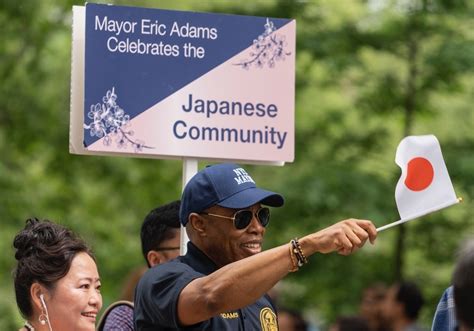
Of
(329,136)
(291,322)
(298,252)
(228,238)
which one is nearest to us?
(298,252)

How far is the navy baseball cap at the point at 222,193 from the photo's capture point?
18.9ft

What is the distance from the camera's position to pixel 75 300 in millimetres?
5727

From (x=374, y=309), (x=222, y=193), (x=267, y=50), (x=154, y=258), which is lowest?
(x=374, y=309)

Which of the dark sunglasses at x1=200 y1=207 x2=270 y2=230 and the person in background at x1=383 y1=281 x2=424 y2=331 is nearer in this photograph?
the dark sunglasses at x1=200 y1=207 x2=270 y2=230

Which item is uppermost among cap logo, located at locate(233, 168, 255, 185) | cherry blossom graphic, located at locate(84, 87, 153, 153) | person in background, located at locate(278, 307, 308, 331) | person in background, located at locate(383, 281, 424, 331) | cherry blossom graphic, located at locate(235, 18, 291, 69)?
cherry blossom graphic, located at locate(235, 18, 291, 69)

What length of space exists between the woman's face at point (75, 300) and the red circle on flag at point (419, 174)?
1362 mm

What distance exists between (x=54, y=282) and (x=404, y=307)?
521 cm

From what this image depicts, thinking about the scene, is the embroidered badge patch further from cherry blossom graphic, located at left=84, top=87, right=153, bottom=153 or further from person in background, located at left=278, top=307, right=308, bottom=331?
person in background, located at left=278, top=307, right=308, bottom=331

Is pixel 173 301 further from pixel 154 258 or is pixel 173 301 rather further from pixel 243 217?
pixel 154 258

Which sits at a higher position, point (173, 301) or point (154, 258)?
point (154, 258)

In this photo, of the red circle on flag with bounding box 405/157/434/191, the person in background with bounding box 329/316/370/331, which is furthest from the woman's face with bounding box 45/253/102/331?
the person in background with bounding box 329/316/370/331

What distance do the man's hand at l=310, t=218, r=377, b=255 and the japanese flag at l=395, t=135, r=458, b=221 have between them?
456mm

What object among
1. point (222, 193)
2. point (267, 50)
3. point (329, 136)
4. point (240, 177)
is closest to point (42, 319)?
point (222, 193)

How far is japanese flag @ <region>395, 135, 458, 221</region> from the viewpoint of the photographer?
5.61m
